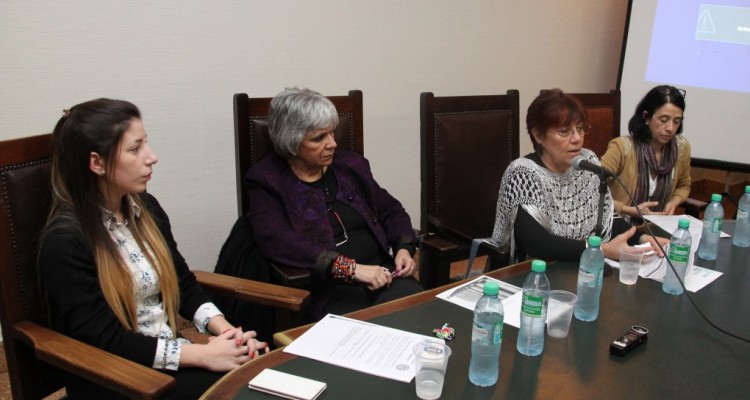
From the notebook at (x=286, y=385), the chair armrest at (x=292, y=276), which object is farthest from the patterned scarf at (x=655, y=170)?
the notebook at (x=286, y=385)

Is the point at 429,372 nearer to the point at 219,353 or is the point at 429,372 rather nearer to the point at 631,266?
the point at 219,353

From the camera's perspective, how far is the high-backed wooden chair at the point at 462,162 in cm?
235

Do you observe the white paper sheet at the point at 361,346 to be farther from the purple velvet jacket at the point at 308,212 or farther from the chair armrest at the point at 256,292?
the purple velvet jacket at the point at 308,212

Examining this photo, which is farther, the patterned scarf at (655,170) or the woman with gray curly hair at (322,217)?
the patterned scarf at (655,170)

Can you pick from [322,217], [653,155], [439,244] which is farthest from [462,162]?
[653,155]

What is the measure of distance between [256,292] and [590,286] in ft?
2.89

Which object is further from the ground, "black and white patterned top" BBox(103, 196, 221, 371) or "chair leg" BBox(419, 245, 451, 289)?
"black and white patterned top" BBox(103, 196, 221, 371)

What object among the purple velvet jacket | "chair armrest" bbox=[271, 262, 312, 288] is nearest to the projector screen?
the purple velvet jacket

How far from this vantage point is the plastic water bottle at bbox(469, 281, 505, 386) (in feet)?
3.72

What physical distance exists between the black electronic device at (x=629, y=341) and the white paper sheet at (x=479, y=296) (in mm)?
216

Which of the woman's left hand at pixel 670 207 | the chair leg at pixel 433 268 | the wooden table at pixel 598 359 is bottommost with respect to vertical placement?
Answer: the chair leg at pixel 433 268

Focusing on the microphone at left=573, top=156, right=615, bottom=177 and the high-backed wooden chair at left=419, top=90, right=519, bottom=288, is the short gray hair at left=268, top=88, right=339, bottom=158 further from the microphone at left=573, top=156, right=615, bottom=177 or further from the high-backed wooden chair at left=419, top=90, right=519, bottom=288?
the microphone at left=573, top=156, right=615, bottom=177

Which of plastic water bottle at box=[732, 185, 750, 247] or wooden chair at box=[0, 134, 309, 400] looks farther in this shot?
plastic water bottle at box=[732, 185, 750, 247]

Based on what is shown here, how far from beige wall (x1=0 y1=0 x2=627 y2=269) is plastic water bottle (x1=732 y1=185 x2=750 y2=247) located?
1.76m
